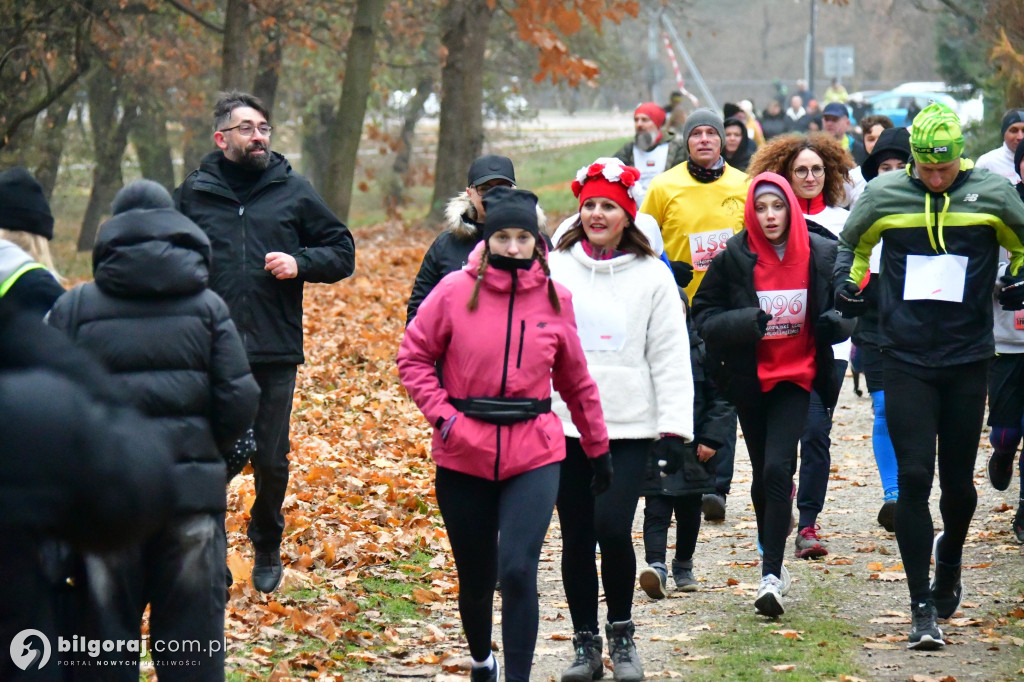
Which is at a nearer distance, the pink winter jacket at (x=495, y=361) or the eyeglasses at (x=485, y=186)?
the pink winter jacket at (x=495, y=361)

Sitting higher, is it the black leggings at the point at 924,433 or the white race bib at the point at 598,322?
the white race bib at the point at 598,322

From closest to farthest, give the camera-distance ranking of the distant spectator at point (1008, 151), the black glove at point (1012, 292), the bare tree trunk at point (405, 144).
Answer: the black glove at point (1012, 292) → the distant spectator at point (1008, 151) → the bare tree trunk at point (405, 144)

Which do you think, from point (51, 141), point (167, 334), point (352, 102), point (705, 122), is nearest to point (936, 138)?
point (705, 122)

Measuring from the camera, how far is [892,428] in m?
6.96

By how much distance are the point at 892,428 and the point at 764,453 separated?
0.87 meters

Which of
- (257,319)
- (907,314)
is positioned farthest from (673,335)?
(257,319)

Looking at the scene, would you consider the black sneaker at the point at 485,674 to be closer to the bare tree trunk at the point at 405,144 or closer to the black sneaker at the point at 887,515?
the black sneaker at the point at 887,515

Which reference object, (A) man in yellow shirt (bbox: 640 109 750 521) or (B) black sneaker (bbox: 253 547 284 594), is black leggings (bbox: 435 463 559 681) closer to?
(B) black sneaker (bbox: 253 547 284 594)

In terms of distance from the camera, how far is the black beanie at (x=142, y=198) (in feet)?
16.3

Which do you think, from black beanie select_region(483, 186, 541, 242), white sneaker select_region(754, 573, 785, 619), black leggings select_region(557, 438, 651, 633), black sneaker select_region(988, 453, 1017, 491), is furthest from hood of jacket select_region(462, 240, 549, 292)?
black sneaker select_region(988, 453, 1017, 491)

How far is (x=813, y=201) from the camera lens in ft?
29.2

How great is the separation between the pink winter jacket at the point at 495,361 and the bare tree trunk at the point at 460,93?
1929 cm

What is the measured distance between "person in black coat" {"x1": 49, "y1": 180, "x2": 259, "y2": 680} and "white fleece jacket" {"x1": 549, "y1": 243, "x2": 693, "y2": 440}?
192 centimetres

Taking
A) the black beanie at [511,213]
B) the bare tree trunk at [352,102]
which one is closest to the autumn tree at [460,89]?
the bare tree trunk at [352,102]
